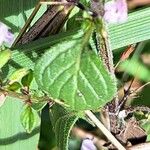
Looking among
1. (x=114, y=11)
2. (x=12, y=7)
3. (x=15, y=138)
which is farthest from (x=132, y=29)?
(x=15, y=138)

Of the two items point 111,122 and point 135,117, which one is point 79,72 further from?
point 135,117

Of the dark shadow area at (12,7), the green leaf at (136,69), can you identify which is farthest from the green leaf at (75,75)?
the green leaf at (136,69)

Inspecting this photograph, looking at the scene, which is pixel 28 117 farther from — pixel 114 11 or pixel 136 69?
pixel 136 69

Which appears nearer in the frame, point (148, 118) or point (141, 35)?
point (141, 35)

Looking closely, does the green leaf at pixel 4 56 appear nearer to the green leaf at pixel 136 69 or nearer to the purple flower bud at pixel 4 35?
the purple flower bud at pixel 4 35

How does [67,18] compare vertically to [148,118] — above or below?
above

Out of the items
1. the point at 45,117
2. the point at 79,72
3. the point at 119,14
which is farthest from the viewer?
the point at 45,117

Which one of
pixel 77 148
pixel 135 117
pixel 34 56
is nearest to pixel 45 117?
pixel 77 148
